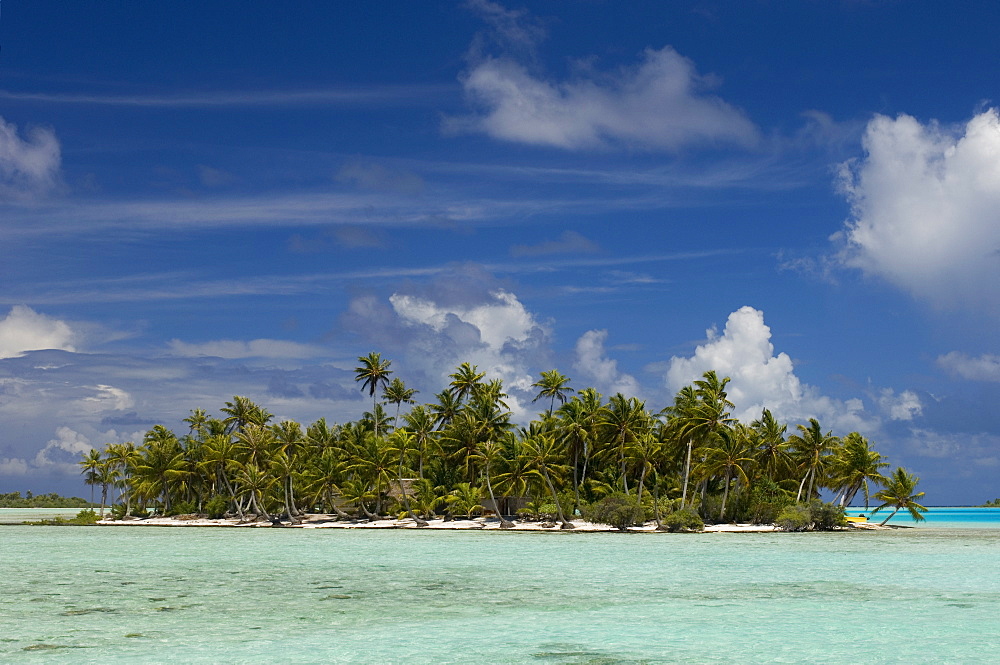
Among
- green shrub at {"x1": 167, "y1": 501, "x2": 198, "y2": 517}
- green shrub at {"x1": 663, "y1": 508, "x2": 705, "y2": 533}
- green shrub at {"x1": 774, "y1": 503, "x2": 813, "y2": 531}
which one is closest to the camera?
green shrub at {"x1": 663, "y1": 508, "x2": 705, "y2": 533}

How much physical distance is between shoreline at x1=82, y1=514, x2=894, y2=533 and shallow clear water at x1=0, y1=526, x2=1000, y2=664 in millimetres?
21364

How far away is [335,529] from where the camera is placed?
257ft

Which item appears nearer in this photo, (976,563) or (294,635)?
(294,635)

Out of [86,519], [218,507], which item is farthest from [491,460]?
[86,519]

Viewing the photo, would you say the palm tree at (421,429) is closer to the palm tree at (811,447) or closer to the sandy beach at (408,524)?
the sandy beach at (408,524)

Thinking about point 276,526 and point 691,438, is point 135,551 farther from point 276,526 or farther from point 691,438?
point 691,438

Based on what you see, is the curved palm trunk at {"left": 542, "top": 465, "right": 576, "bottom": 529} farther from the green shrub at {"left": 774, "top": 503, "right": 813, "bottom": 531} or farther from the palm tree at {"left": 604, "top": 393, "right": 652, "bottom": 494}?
the green shrub at {"left": 774, "top": 503, "right": 813, "bottom": 531}

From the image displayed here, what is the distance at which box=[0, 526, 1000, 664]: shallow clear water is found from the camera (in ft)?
61.1

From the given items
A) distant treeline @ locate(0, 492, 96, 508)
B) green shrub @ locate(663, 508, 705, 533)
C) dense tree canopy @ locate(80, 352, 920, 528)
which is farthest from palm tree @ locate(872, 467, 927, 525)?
distant treeline @ locate(0, 492, 96, 508)

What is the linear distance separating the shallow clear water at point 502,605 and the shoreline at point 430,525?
21364mm

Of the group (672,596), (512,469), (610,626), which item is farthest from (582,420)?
(610,626)

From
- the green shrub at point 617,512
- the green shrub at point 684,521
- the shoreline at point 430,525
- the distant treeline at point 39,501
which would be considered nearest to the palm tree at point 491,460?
the shoreline at point 430,525

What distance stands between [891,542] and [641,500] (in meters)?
22.3

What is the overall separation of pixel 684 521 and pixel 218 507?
4966 cm
